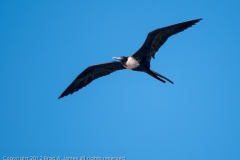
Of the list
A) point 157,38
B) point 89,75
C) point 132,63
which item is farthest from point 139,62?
point 89,75

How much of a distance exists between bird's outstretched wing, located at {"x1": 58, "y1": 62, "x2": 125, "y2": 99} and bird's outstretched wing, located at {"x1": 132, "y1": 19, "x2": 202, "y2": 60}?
109cm

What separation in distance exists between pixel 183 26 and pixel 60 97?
4.15 meters

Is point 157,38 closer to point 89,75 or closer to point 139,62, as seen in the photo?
point 139,62

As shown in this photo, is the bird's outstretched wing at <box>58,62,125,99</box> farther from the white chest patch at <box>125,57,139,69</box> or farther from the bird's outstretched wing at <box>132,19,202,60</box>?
the bird's outstretched wing at <box>132,19,202,60</box>

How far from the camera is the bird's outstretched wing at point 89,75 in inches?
427

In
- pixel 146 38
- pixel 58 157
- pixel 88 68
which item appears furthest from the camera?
pixel 88 68

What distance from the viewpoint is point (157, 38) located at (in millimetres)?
9688

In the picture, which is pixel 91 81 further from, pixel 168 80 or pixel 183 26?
pixel 183 26

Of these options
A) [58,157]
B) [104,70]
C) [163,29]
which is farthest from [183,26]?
[58,157]

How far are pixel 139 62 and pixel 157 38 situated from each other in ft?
2.66

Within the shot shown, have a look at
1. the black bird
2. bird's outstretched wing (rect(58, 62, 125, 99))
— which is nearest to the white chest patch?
the black bird

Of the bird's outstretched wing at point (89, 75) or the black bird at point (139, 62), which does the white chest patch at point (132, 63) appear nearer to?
the black bird at point (139, 62)

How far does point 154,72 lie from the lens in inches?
387

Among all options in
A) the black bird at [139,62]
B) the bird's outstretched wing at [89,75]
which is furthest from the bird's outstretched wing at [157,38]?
the bird's outstretched wing at [89,75]
